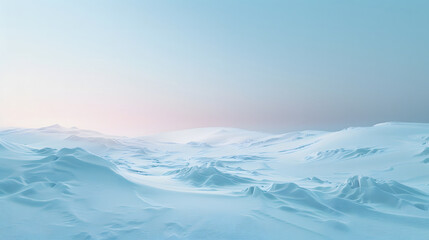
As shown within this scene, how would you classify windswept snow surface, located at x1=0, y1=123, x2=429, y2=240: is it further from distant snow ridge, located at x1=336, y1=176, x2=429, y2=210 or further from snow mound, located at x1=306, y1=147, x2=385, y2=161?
snow mound, located at x1=306, y1=147, x2=385, y2=161

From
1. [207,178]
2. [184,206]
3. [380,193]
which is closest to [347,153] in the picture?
[380,193]

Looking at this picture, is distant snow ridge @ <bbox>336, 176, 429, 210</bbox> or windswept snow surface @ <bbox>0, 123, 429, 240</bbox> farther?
distant snow ridge @ <bbox>336, 176, 429, 210</bbox>

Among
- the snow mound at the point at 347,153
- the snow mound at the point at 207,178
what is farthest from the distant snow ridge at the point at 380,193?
the snow mound at the point at 347,153

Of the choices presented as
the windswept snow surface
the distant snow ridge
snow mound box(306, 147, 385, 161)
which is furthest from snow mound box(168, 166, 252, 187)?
snow mound box(306, 147, 385, 161)

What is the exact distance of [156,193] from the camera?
19.8 feet

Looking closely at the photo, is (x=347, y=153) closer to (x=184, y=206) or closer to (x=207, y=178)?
(x=207, y=178)

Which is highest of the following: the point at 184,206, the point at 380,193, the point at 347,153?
the point at 347,153

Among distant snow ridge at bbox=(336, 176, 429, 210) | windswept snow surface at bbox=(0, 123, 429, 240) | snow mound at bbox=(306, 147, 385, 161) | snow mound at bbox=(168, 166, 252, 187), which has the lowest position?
windswept snow surface at bbox=(0, 123, 429, 240)

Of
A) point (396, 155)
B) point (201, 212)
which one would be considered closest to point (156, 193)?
point (201, 212)

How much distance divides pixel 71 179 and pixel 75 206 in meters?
1.29

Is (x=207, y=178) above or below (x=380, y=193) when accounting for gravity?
below

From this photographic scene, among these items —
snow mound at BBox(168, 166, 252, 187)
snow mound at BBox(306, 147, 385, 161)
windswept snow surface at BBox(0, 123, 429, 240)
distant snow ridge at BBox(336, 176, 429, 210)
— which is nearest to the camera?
windswept snow surface at BBox(0, 123, 429, 240)

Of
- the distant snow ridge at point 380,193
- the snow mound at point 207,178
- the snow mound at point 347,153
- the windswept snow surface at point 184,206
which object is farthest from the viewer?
the snow mound at point 347,153

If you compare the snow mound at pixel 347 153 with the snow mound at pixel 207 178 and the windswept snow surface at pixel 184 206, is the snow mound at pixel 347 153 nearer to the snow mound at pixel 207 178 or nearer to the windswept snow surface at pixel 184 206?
the windswept snow surface at pixel 184 206
